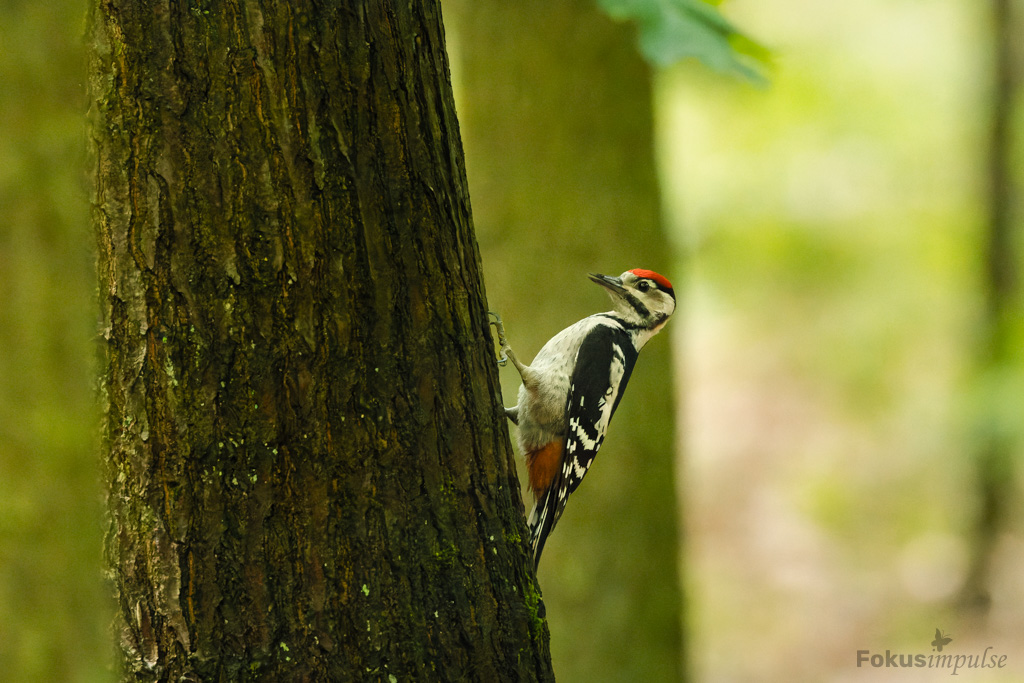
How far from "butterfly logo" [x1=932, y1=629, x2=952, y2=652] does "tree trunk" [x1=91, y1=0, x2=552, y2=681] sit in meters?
7.77

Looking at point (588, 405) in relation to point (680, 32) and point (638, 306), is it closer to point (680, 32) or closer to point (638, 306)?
point (638, 306)

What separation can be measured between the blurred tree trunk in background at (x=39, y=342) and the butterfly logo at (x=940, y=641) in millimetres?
8019

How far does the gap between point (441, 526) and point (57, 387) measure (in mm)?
993

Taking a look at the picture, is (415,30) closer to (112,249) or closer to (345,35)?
(345,35)

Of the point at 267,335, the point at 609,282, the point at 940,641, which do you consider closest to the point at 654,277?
the point at 609,282

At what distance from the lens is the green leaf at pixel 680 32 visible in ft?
6.49

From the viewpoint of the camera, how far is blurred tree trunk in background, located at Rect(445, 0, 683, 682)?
333 centimetres

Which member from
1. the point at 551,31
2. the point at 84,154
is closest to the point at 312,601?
the point at 84,154

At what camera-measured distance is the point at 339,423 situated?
1354 mm

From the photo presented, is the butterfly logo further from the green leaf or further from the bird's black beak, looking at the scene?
the green leaf

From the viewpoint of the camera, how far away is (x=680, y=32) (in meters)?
2.03

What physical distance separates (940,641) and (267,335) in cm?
824

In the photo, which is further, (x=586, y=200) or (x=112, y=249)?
(x=586, y=200)

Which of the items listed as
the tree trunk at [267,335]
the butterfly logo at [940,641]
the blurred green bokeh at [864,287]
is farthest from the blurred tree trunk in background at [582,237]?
the butterfly logo at [940,641]
